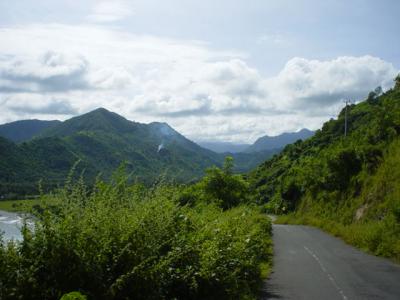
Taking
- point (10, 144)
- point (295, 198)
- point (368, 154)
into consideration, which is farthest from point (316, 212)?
point (10, 144)

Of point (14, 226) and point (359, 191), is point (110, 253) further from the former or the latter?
point (359, 191)

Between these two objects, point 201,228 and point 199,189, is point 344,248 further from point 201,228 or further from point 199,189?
point 201,228

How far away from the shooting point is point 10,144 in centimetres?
17500

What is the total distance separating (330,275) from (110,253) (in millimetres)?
10171

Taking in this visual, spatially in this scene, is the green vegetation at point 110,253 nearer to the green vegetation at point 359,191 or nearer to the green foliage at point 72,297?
the green foliage at point 72,297

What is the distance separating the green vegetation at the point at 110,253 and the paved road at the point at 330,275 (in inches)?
169

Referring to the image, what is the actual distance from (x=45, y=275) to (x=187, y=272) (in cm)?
237

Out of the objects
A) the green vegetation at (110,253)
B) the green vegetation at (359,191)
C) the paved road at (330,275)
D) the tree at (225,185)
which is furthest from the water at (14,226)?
the tree at (225,185)

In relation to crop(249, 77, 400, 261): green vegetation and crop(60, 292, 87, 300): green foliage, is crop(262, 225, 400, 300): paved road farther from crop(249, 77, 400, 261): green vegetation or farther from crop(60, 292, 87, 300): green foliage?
crop(60, 292, 87, 300): green foliage

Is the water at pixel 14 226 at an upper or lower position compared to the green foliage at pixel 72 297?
upper

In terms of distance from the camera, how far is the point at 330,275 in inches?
563

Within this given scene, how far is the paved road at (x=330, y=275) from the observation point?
11648mm

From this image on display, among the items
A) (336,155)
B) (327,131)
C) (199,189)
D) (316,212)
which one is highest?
(327,131)

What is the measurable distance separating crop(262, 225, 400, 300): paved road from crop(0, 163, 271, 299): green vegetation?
4297 millimetres
